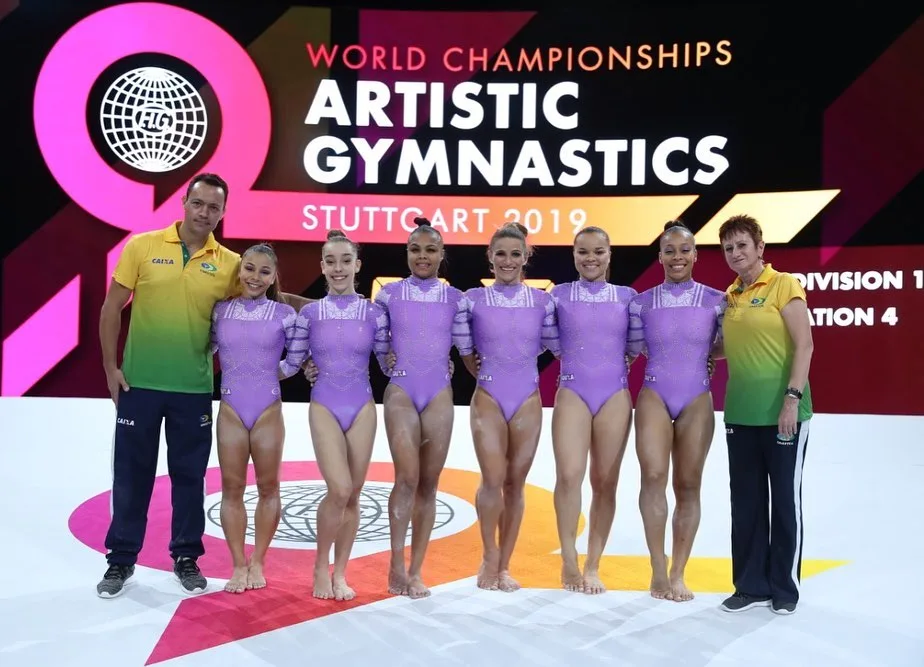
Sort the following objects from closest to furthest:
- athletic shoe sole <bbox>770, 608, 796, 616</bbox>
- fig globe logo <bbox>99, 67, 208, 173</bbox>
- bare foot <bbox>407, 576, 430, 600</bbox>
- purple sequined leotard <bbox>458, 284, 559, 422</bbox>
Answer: athletic shoe sole <bbox>770, 608, 796, 616</bbox>, bare foot <bbox>407, 576, 430, 600</bbox>, purple sequined leotard <bbox>458, 284, 559, 422</bbox>, fig globe logo <bbox>99, 67, 208, 173</bbox>

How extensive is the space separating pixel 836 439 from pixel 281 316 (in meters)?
6.22

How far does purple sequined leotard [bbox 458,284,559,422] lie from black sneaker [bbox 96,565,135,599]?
2029 mm

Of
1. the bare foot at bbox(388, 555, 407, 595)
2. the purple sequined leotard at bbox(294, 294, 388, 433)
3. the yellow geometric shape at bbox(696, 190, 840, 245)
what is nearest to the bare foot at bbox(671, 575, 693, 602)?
the bare foot at bbox(388, 555, 407, 595)

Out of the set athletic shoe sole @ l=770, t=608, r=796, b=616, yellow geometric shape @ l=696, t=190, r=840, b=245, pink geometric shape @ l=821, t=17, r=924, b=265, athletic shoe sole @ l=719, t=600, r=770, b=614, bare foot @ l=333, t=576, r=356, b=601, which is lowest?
athletic shoe sole @ l=770, t=608, r=796, b=616

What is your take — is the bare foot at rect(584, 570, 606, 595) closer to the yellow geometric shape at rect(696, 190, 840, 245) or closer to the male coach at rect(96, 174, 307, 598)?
the male coach at rect(96, 174, 307, 598)

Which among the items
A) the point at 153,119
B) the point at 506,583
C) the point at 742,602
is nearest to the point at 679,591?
the point at 742,602

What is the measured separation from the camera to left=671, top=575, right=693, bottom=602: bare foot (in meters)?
3.66

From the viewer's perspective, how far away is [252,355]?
375cm

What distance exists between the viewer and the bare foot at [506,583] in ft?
12.3

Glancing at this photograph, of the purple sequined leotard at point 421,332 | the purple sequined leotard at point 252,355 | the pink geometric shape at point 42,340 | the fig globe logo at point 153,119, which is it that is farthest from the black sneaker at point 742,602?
the pink geometric shape at point 42,340

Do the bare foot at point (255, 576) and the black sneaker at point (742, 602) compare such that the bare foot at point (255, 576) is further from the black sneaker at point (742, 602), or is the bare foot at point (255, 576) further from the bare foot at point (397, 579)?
the black sneaker at point (742, 602)

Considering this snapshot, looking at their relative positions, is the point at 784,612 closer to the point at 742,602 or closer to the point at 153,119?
the point at 742,602

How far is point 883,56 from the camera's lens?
8.67 meters

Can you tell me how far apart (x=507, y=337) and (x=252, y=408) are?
136 cm
